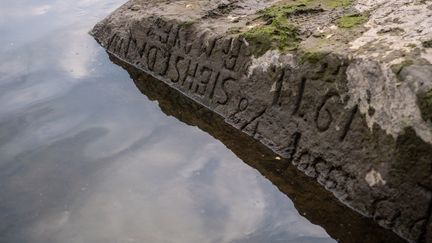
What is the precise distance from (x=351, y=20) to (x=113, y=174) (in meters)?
2.06

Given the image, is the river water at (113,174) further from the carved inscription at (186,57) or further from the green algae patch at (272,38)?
the green algae patch at (272,38)

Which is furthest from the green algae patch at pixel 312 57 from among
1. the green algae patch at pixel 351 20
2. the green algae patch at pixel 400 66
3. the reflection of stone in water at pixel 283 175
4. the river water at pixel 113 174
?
the river water at pixel 113 174

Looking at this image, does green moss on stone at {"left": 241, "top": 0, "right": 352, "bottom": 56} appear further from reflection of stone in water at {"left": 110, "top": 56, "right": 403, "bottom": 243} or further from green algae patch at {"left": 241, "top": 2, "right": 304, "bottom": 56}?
reflection of stone in water at {"left": 110, "top": 56, "right": 403, "bottom": 243}

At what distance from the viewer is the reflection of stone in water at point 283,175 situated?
A: 2750 mm

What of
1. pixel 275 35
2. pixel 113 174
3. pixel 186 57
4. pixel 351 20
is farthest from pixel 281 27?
pixel 113 174

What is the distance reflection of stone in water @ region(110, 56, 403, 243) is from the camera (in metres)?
2.75

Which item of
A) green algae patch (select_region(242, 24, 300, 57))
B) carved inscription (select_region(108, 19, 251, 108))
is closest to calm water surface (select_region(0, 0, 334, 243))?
carved inscription (select_region(108, 19, 251, 108))

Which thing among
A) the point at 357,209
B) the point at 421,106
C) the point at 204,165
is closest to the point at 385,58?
the point at 421,106

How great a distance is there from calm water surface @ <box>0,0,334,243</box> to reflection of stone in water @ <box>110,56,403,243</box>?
7cm

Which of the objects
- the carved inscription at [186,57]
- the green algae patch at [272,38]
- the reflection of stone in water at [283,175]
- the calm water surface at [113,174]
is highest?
the green algae patch at [272,38]

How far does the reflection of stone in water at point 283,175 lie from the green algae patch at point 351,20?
1.07 meters

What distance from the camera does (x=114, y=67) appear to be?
513 cm

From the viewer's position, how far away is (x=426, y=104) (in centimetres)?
251

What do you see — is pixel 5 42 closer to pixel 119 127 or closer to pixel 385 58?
pixel 119 127
